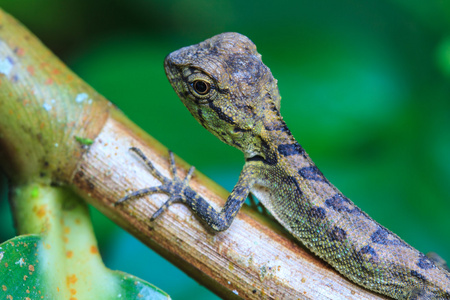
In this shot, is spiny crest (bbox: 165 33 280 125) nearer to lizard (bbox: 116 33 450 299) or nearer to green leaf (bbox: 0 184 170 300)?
lizard (bbox: 116 33 450 299)

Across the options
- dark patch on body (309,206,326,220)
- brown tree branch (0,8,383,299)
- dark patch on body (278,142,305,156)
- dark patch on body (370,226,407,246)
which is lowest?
brown tree branch (0,8,383,299)

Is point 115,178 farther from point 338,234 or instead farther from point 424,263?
point 424,263

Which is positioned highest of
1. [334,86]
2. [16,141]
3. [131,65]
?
[334,86]

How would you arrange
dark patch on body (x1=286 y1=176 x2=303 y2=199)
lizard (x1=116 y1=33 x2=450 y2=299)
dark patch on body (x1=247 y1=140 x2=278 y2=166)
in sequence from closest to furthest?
lizard (x1=116 y1=33 x2=450 y2=299) → dark patch on body (x1=286 y1=176 x2=303 y2=199) → dark patch on body (x1=247 y1=140 x2=278 y2=166)

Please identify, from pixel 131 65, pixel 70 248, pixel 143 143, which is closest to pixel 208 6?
pixel 131 65

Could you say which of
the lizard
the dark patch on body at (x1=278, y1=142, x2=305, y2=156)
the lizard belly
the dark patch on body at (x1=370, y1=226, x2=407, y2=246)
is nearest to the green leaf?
the lizard

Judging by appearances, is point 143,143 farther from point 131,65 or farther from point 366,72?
point 366,72

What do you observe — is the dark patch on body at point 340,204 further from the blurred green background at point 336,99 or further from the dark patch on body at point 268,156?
the blurred green background at point 336,99

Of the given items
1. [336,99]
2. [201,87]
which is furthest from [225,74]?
[336,99]
